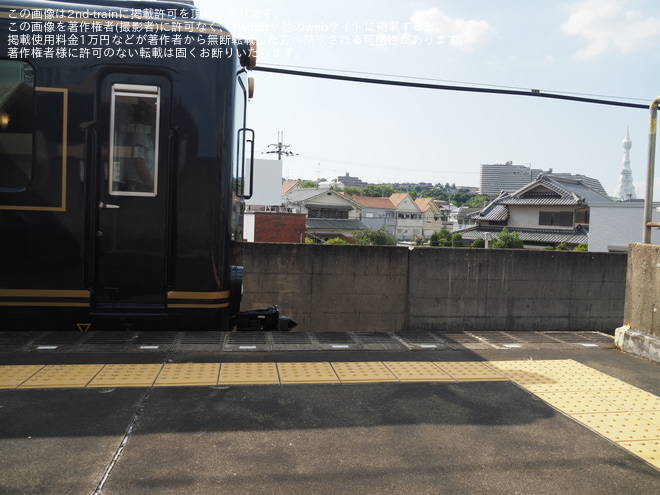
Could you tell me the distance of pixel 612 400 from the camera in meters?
4.01

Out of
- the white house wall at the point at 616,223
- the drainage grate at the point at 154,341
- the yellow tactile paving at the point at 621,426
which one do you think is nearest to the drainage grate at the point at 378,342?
the drainage grate at the point at 154,341

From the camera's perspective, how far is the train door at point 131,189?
16.0 ft

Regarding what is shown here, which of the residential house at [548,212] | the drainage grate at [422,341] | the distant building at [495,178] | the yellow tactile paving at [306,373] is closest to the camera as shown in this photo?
the yellow tactile paving at [306,373]

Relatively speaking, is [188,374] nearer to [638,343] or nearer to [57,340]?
[57,340]

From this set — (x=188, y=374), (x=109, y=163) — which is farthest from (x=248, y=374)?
(x=109, y=163)

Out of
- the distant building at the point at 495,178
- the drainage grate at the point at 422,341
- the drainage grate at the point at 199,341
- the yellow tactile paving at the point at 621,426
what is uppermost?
the distant building at the point at 495,178

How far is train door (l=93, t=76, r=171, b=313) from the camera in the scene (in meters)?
4.87

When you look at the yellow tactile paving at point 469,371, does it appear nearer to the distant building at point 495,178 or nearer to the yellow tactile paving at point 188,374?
the yellow tactile paving at point 188,374

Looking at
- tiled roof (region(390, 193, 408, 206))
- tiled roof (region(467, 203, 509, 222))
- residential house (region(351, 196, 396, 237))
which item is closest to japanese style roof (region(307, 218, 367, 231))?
residential house (region(351, 196, 396, 237))

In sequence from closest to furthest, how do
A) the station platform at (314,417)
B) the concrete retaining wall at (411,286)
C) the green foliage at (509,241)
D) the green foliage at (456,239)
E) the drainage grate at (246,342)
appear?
the station platform at (314,417), the drainage grate at (246,342), the concrete retaining wall at (411,286), the green foliage at (509,241), the green foliage at (456,239)

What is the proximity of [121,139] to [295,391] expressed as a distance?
2775 mm

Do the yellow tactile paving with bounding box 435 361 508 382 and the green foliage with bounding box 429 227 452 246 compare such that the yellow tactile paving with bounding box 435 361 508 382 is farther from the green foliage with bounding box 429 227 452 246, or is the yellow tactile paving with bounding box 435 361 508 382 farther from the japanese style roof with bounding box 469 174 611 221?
the green foliage with bounding box 429 227 452 246

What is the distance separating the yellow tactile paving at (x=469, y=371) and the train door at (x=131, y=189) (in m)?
2.73

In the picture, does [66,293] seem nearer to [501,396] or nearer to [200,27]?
[200,27]
